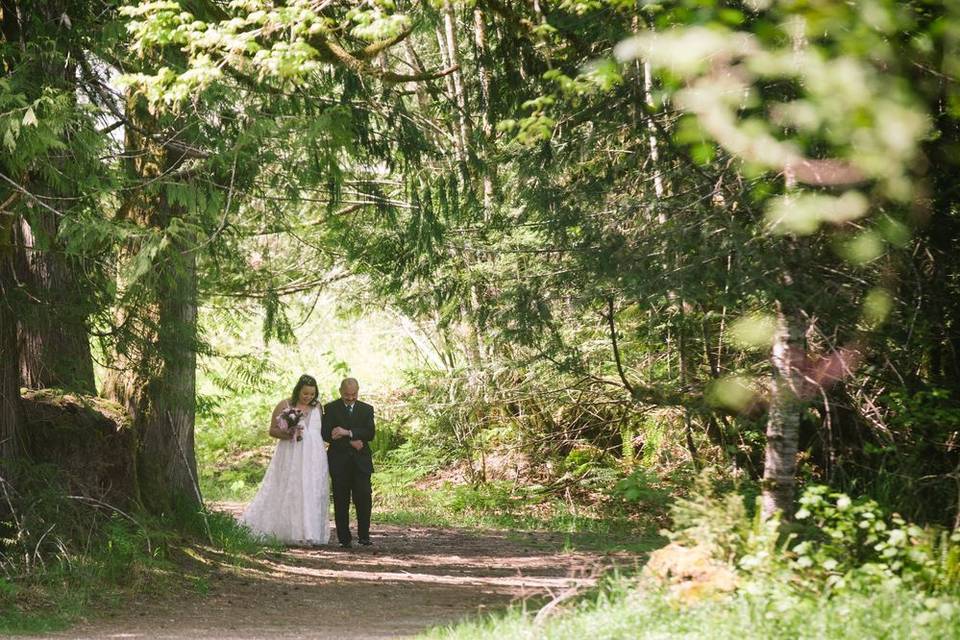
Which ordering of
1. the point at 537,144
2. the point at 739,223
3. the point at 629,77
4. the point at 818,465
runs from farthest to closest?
the point at 818,465
the point at 537,144
the point at 629,77
the point at 739,223

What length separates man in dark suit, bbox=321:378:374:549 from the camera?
1274 centimetres

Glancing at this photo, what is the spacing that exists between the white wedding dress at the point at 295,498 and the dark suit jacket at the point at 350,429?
16 centimetres

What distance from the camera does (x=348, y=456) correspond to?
1286cm

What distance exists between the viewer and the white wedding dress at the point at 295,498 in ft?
41.4

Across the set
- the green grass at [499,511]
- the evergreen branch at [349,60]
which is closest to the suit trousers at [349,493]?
the green grass at [499,511]

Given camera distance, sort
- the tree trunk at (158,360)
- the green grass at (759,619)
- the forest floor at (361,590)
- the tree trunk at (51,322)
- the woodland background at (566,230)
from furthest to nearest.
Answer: the tree trunk at (158,360), the tree trunk at (51,322), the forest floor at (361,590), the woodland background at (566,230), the green grass at (759,619)

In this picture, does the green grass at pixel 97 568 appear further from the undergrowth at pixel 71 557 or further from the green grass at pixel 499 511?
the green grass at pixel 499 511

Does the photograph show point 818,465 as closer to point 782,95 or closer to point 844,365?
point 844,365

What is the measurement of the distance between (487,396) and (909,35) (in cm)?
988

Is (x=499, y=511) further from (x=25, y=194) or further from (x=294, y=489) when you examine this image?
(x=25, y=194)

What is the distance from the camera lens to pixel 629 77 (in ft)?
31.2

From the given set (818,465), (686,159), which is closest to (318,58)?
(686,159)

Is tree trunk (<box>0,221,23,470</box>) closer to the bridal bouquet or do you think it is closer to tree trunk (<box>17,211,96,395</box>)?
tree trunk (<box>17,211,96,395</box>)

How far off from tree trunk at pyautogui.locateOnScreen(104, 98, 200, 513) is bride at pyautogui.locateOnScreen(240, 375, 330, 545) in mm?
1134
